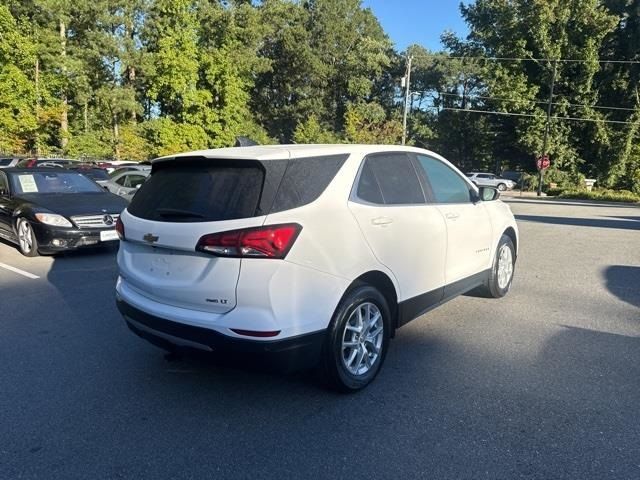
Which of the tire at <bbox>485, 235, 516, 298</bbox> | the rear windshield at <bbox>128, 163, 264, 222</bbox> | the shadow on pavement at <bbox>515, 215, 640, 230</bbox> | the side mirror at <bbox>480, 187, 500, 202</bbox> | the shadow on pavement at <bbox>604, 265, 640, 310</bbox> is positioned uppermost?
the rear windshield at <bbox>128, 163, 264, 222</bbox>

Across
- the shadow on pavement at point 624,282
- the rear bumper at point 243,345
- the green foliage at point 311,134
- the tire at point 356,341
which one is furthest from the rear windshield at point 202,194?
the green foliage at point 311,134

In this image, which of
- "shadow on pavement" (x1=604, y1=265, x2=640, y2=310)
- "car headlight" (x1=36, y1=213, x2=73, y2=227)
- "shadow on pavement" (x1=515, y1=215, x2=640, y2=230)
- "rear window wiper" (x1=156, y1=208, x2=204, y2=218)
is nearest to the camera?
"rear window wiper" (x1=156, y1=208, x2=204, y2=218)

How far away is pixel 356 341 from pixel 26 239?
6.73 metres

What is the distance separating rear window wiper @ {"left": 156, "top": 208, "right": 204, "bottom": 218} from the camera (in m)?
3.19

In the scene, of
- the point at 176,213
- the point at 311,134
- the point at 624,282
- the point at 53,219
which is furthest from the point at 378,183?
the point at 311,134

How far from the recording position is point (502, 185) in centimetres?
4119

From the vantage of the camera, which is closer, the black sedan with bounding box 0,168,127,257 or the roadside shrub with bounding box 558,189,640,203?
the black sedan with bounding box 0,168,127,257

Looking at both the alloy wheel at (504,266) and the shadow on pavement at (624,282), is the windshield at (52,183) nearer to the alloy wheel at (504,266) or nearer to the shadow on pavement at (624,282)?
the alloy wheel at (504,266)

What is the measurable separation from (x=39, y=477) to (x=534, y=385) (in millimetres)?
3237

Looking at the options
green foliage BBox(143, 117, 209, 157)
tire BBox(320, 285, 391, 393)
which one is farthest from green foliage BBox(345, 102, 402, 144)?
tire BBox(320, 285, 391, 393)

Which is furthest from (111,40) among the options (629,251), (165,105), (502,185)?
(629,251)

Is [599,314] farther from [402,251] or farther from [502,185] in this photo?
[502,185]

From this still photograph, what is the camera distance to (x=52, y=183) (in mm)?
8969

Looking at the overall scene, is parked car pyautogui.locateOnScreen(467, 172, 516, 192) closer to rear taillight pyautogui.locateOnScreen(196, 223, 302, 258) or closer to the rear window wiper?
the rear window wiper
